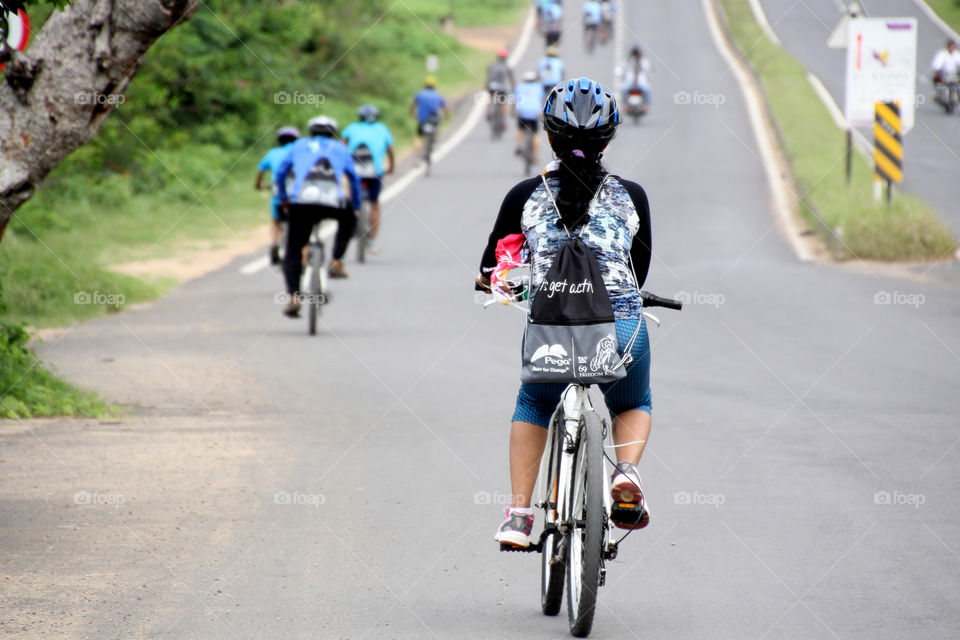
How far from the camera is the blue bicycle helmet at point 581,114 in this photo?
16.1 ft

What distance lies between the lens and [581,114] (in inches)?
194

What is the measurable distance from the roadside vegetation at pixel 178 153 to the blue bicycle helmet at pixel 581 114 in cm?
473

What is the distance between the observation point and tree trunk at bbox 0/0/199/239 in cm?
849

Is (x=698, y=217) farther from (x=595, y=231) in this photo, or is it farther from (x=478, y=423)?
(x=595, y=231)

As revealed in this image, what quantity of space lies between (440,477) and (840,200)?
1459 centimetres

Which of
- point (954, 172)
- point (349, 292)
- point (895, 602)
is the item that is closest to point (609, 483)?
point (895, 602)

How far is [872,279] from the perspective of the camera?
54.5 ft

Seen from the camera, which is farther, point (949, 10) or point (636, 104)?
point (949, 10)

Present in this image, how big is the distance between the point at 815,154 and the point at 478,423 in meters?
19.0

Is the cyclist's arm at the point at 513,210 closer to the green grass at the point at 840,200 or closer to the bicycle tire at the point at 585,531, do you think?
the bicycle tire at the point at 585,531

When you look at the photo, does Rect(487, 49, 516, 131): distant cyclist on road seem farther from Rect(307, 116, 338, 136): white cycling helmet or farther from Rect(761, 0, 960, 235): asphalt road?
Rect(307, 116, 338, 136): white cycling helmet

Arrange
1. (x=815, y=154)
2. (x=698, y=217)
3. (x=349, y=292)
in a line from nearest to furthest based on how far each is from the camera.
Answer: (x=349, y=292) → (x=698, y=217) → (x=815, y=154)

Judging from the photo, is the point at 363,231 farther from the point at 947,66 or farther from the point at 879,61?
the point at 947,66

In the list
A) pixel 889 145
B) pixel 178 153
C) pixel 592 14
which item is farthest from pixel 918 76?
pixel 178 153
